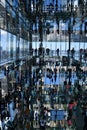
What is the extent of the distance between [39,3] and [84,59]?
409cm

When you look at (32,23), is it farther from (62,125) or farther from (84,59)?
(62,125)

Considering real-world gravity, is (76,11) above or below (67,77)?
above

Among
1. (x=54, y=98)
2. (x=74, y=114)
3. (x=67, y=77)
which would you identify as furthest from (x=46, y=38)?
(x=74, y=114)

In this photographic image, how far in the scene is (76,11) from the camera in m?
21.2

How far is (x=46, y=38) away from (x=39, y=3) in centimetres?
355

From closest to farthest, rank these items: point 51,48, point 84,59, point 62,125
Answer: point 62,125 → point 84,59 → point 51,48

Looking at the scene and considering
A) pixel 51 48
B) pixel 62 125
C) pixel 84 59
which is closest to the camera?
pixel 62 125

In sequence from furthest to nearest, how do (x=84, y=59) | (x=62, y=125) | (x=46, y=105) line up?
(x=84, y=59) → (x=46, y=105) → (x=62, y=125)

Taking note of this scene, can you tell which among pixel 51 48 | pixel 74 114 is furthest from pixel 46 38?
pixel 74 114

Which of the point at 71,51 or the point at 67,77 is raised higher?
the point at 71,51

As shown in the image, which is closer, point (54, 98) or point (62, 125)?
point (62, 125)

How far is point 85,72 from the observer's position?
22.6 metres

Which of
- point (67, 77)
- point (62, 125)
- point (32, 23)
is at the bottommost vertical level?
point (62, 125)

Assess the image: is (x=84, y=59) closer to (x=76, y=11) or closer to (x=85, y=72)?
(x=85, y=72)
